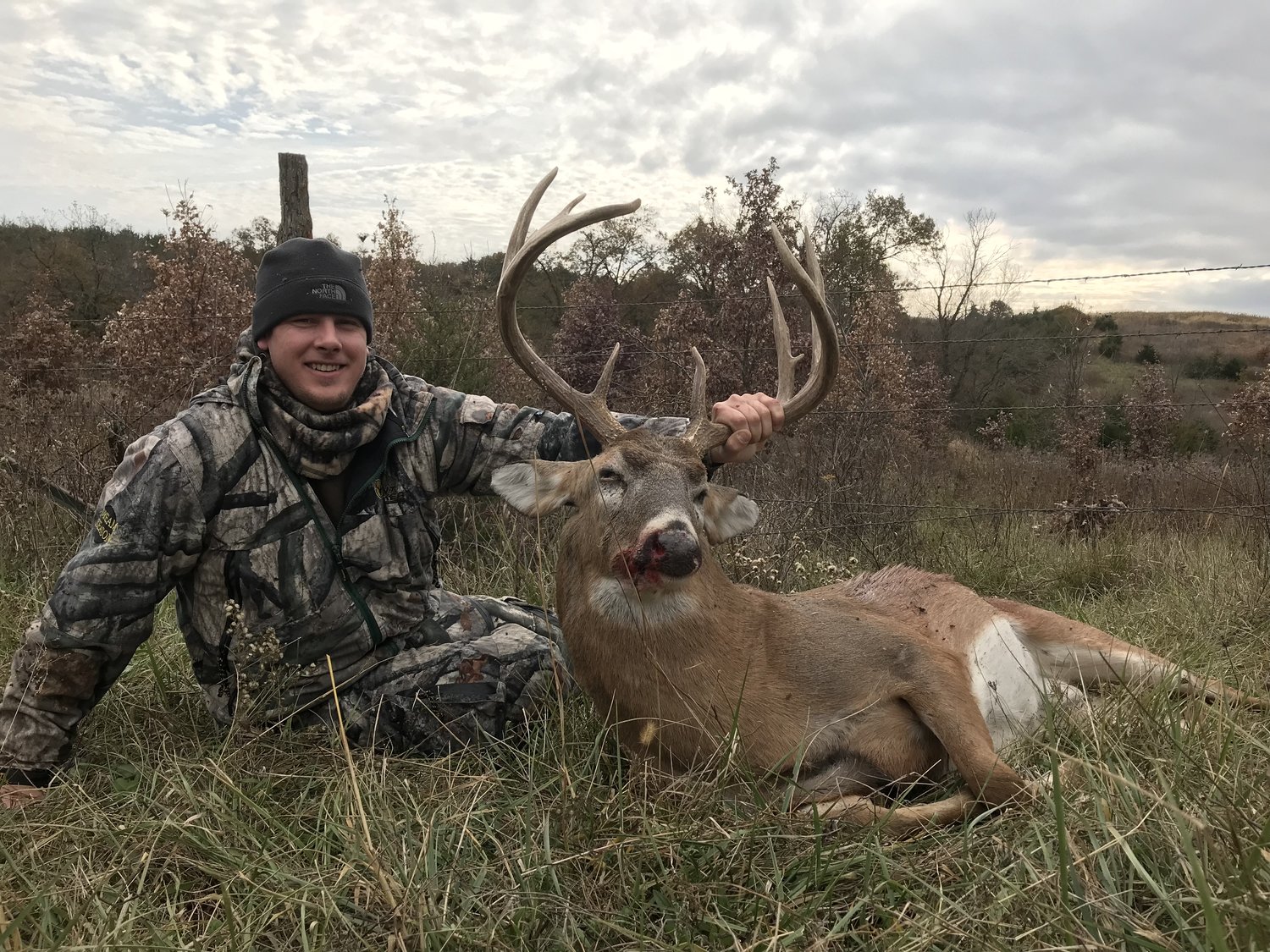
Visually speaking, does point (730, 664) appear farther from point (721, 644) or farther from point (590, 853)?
point (590, 853)

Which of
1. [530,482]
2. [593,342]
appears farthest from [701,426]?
[593,342]

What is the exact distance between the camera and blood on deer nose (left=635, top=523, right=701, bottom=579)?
104 inches

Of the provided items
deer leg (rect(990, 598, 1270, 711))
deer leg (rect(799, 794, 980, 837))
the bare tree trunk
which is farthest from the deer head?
the bare tree trunk

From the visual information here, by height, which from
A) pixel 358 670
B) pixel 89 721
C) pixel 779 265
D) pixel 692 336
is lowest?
pixel 89 721

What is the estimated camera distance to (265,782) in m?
2.77

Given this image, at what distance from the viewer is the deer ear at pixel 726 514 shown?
11.1 feet

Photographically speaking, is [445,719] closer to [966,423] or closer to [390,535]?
[390,535]

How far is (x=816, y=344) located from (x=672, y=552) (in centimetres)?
124

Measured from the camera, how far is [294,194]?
654 cm

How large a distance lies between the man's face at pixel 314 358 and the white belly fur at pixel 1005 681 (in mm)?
2701

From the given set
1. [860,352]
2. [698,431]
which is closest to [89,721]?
[698,431]

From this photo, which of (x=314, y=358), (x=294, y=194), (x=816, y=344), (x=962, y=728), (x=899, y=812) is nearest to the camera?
(x=899, y=812)

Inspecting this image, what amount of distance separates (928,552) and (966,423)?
46.5ft

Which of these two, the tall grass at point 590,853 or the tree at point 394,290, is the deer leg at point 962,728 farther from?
the tree at point 394,290
